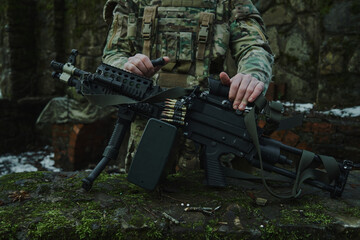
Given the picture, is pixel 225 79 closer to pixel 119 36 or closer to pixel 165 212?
pixel 165 212

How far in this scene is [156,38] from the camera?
1.87 meters

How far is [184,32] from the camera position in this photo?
1833 millimetres

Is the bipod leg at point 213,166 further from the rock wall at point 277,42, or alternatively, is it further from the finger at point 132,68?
the rock wall at point 277,42

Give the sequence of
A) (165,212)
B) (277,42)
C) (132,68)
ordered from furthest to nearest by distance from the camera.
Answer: (277,42) → (132,68) → (165,212)

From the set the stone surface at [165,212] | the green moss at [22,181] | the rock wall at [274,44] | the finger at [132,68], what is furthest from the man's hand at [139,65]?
the rock wall at [274,44]

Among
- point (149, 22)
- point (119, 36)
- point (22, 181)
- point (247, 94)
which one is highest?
point (149, 22)

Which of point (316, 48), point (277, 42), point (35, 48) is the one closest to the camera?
point (316, 48)

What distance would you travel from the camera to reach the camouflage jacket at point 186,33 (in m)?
1.81

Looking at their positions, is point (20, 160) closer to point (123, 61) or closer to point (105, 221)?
point (123, 61)

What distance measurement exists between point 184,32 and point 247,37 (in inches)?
15.0

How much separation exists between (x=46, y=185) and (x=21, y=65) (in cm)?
482

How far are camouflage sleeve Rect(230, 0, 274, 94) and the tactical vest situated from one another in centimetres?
1

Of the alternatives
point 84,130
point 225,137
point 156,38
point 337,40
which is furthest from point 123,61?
point 84,130

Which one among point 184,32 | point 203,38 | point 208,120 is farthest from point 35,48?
point 208,120
